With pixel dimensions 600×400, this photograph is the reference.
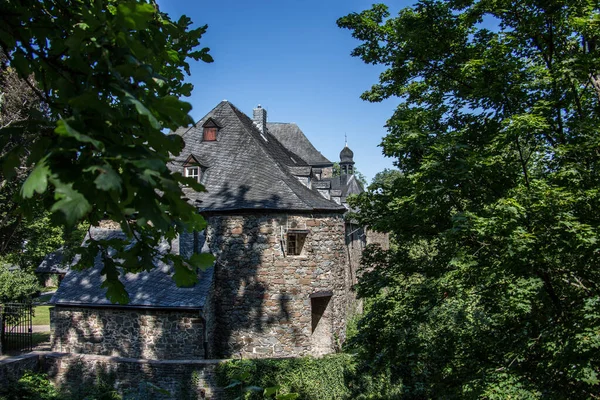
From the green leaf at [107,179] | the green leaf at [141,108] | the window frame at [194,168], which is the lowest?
the green leaf at [107,179]

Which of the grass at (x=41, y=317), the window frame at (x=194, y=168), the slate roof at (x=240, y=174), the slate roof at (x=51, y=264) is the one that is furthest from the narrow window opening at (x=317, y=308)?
the slate roof at (x=51, y=264)

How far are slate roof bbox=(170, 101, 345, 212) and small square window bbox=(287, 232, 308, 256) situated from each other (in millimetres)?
835

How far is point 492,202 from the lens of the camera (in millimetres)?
7293

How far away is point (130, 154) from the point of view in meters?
1.91

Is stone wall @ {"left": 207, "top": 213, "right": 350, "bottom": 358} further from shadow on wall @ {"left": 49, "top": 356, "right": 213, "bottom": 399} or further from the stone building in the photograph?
shadow on wall @ {"left": 49, "top": 356, "right": 213, "bottom": 399}

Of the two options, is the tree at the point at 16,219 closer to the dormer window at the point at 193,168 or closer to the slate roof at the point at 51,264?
the dormer window at the point at 193,168

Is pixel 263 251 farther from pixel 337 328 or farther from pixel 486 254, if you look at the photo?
pixel 486 254

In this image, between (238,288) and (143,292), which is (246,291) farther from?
(143,292)

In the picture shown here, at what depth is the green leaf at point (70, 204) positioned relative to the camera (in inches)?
68.5

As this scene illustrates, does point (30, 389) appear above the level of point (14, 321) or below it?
below

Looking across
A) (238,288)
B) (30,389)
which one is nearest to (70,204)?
(30,389)

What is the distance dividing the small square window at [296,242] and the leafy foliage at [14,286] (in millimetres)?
9332

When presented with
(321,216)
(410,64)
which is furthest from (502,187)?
(321,216)

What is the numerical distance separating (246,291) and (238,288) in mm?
260
